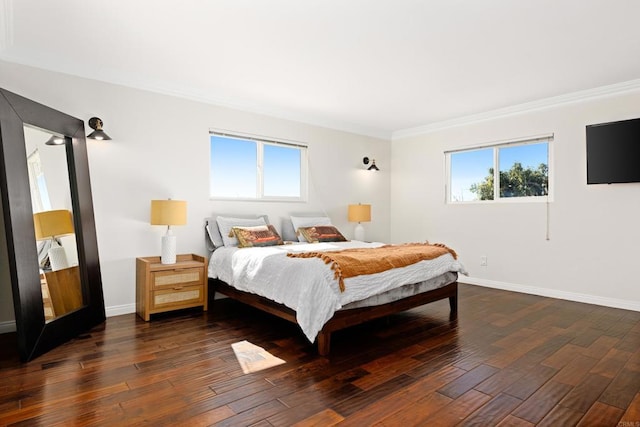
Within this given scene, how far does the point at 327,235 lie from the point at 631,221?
129 inches

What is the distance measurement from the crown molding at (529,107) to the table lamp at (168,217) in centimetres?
387

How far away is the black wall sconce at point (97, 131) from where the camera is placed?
11.3 ft

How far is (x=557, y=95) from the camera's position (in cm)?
432

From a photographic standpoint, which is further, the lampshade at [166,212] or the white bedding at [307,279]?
the lampshade at [166,212]

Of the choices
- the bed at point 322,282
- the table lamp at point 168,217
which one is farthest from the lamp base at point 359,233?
the table lamp at point 168,217

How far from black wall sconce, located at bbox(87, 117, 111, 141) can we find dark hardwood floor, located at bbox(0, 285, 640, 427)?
5.62 ft

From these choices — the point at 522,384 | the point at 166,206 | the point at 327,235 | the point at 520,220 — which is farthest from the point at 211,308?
the point at 520,220

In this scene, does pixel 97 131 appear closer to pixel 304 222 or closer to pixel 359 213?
pixel 304 222

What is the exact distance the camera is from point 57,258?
3.05 metres

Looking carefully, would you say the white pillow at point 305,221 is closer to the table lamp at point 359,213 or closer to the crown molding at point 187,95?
the table lamp at point 359,213

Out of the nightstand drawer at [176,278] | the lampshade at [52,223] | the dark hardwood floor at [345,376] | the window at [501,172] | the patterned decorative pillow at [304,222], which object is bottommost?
the dark hardwood floor at [345,376]

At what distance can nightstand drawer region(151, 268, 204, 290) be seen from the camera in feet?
11.5

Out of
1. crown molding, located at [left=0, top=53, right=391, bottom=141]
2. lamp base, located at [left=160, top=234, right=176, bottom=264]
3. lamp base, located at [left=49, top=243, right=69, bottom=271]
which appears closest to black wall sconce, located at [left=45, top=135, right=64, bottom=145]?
Result: crown molding, located at [left=0, top=53, right=391, bottom=141]

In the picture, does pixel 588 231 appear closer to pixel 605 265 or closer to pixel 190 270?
pixel 605 265
